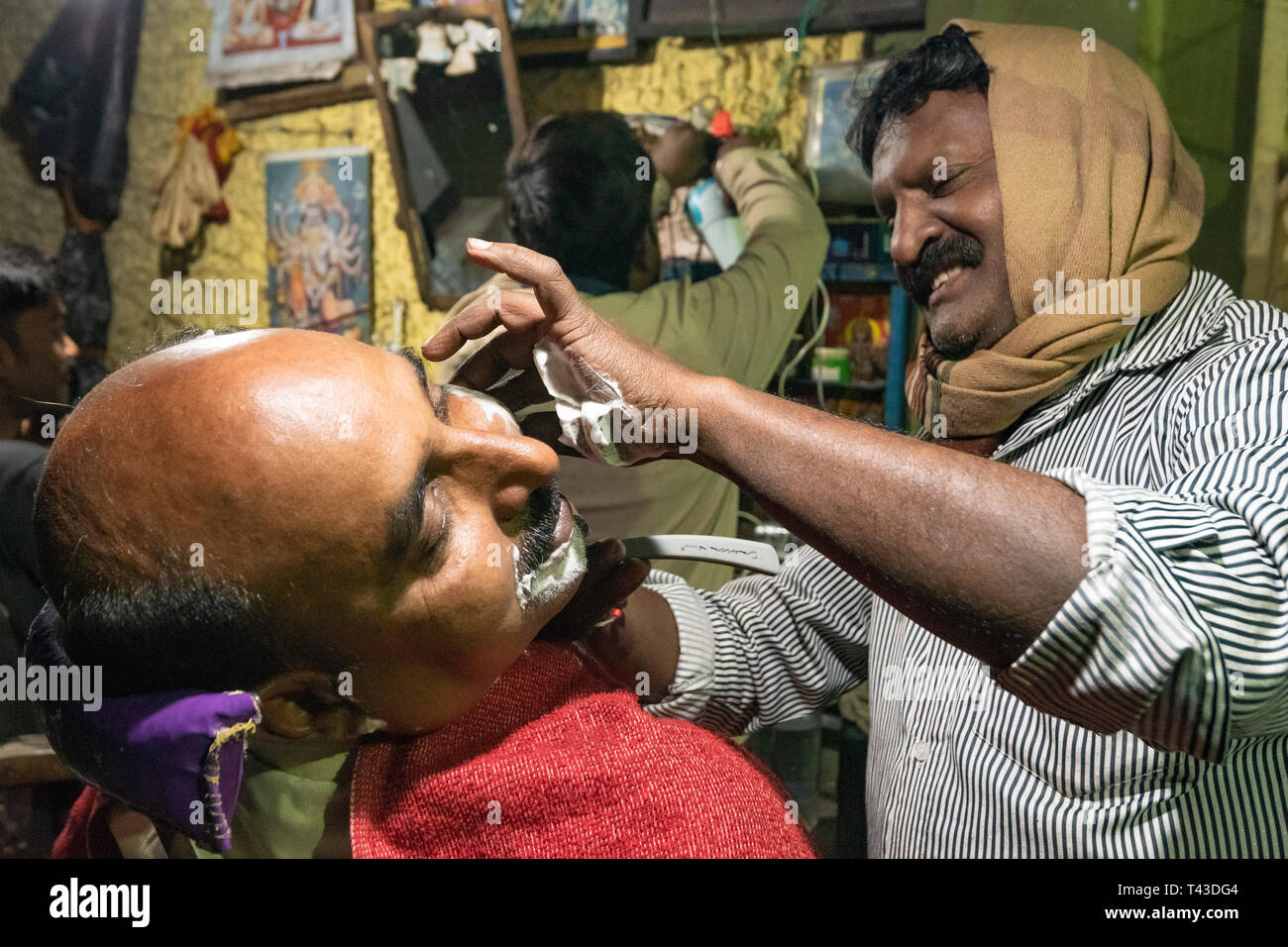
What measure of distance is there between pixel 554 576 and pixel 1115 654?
0.57 metres

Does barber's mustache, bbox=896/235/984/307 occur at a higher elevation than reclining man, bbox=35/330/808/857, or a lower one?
higher

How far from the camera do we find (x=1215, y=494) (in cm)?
82

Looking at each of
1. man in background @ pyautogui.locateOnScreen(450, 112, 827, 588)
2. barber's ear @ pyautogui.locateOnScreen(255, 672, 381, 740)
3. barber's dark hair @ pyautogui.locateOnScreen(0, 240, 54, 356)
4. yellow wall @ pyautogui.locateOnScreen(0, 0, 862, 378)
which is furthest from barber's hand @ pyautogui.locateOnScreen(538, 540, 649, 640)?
barber's dark hair @ pyautogui.locateOnScreen(0, 240, 54, 356)

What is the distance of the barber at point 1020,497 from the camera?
77cm

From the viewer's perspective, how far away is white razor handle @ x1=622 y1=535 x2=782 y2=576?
1.24 meters

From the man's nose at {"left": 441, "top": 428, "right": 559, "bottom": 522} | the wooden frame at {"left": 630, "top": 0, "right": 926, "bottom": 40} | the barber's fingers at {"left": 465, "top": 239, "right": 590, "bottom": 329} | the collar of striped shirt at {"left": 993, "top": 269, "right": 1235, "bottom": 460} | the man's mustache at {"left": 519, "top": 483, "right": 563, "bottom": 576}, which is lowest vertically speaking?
the man's mustache at {"left": 519, "top": 483, "right": 563, "bottom": 576}

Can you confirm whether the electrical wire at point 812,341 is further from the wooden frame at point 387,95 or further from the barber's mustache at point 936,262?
the wooden frame at point 387,95

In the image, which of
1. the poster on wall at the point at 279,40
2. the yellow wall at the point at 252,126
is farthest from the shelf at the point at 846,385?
the poster on wall at the point at 279,40

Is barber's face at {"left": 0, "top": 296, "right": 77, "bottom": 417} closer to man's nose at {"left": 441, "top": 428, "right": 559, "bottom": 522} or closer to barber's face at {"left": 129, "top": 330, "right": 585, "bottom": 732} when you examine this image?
barber's face at {"left": 129, "top": 330, "right": 585, "bottom": 732}

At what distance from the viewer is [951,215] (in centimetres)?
120

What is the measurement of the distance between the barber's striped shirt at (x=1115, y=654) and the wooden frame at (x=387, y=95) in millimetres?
706

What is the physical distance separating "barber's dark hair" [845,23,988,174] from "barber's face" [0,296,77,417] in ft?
4.72

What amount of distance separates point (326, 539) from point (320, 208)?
3.06ft
